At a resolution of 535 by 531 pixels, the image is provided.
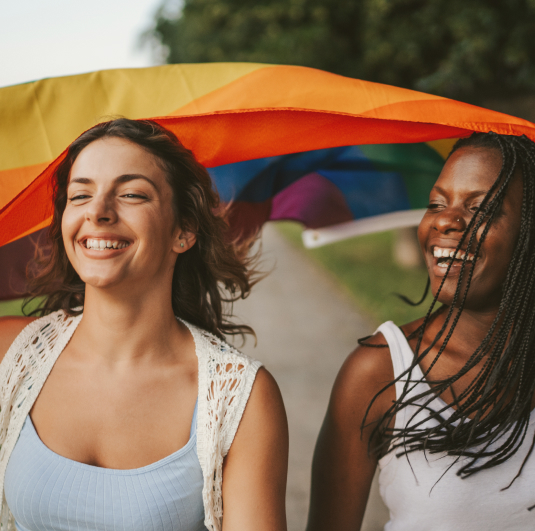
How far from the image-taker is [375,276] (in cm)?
1130

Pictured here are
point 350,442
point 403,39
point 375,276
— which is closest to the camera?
point 350,442

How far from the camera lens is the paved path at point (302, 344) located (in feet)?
14.9

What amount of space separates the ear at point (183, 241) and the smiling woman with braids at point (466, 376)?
2.63 ft

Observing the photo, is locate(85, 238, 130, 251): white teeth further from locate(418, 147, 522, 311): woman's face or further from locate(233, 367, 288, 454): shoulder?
locate(418, 147, 522, 311): woman's face

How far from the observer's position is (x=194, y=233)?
7.55ft

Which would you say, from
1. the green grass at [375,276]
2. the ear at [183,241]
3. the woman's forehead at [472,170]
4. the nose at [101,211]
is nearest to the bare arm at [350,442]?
the woman's forehead at [472,170]

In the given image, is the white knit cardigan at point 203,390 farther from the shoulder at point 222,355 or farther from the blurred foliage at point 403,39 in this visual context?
the blurred foliage at point 403,39

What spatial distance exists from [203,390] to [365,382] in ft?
2.07

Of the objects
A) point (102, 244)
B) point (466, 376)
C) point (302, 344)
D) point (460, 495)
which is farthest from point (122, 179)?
point (302, 344)

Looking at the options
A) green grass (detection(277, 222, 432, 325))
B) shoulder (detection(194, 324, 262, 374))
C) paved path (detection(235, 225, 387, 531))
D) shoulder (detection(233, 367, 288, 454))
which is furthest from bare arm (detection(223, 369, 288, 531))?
green grass (detection(277, 222, 432, 325))

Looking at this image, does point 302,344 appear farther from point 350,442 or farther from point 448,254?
point 448,254

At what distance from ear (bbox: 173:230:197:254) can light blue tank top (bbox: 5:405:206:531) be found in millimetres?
703

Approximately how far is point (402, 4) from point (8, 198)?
6390 millimetres

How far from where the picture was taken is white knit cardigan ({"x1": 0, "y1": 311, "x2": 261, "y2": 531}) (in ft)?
6.48
